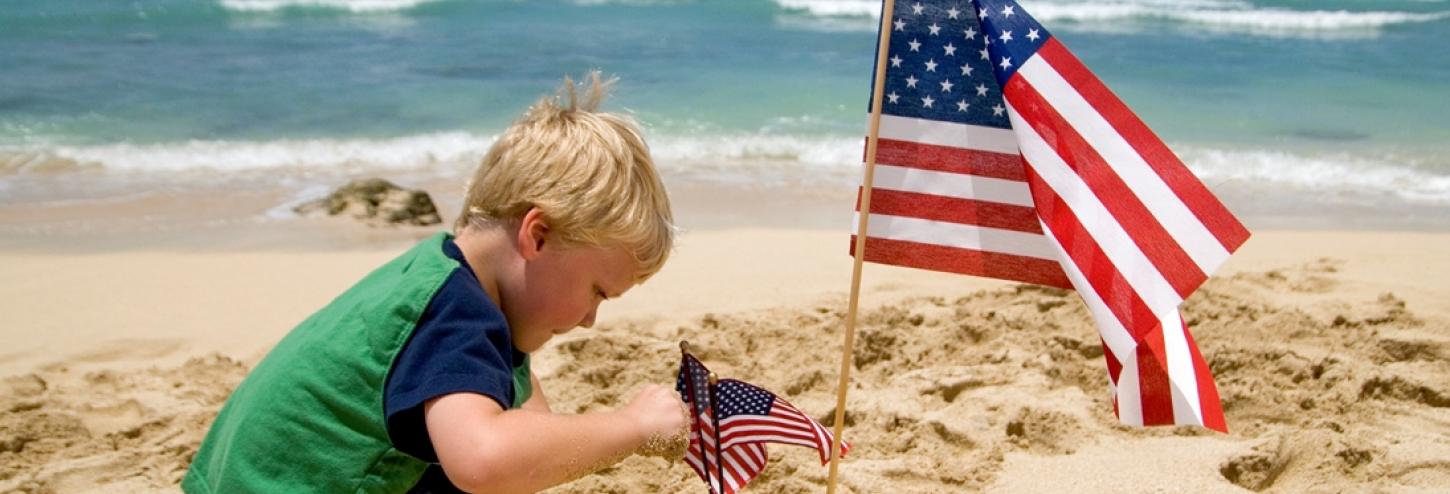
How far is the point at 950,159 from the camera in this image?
2574 millimetres

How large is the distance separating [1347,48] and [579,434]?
1415 cm

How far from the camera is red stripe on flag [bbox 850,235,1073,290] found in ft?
8.38

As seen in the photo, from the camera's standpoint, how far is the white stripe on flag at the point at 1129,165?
2297 millimetres

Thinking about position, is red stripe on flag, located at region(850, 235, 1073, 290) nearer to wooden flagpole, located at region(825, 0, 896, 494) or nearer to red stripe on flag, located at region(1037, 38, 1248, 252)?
wooden flagpole, located at region(825, 0, 896, 494)

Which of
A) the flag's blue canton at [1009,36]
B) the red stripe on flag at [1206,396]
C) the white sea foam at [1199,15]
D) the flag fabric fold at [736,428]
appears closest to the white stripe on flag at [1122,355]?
the red stripe on flag at [1206,396]

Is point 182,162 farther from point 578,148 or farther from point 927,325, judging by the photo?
point 578,148

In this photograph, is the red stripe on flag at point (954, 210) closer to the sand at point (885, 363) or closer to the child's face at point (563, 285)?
the child's face at point (563, 285)

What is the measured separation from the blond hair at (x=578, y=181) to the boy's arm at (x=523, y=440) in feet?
0.89

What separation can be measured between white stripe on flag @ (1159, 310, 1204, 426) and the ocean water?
4.48 m

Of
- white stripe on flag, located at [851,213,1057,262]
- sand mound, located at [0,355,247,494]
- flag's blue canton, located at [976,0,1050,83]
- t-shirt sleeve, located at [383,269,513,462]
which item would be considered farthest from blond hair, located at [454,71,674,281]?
sand mound, located at [0,355,247,494]

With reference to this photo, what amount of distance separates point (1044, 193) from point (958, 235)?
0.72ft

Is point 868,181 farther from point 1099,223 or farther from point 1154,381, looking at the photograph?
point 1154,381

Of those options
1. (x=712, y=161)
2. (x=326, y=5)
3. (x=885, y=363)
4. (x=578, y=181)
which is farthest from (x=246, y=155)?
(x=326, y=5)

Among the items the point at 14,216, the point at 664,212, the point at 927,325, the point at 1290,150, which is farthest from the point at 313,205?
the point at 1290,150
